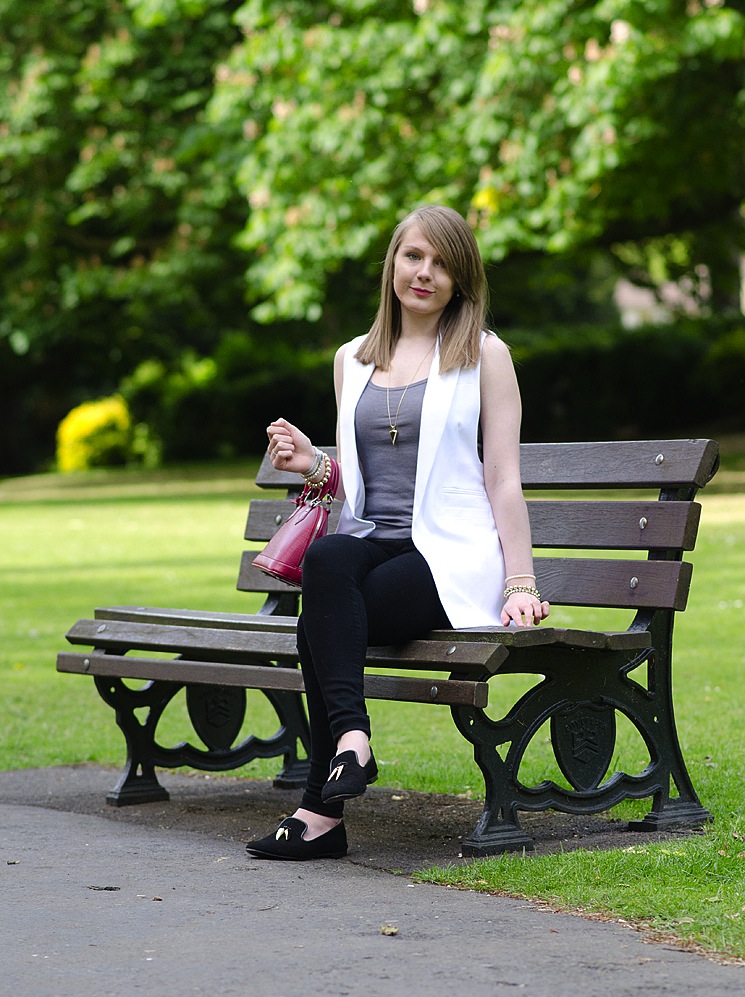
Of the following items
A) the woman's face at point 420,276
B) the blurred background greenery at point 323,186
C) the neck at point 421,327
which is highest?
the blurred background greenery at point 323,186

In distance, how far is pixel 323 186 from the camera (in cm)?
1897

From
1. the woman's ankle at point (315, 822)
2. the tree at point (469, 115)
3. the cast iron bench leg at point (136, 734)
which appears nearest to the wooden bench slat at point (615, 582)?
the woman's ankle at point (315, 822)

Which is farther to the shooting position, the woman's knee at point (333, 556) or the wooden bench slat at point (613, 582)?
the wooden bench slat at point (613, 582)

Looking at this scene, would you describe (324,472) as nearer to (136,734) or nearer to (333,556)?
(333,556)

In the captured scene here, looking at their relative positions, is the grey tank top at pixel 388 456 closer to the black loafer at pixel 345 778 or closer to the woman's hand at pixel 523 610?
the woman's hand at pixel 523 610

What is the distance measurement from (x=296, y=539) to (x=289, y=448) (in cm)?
26

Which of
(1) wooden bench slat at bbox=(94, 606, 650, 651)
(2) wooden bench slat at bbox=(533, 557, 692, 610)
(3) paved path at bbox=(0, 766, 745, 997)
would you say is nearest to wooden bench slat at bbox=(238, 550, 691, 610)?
(2) wooden bench slat at bbox=(533, 557, 692, 610)

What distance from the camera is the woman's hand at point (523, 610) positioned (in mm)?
4371

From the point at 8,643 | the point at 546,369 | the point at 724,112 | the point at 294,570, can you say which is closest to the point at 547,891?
the point at 294,570

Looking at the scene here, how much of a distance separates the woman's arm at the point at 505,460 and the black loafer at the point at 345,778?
58 cm

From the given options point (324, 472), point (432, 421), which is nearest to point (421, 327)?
point (432, 421)

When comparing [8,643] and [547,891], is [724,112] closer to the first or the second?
[8,643]

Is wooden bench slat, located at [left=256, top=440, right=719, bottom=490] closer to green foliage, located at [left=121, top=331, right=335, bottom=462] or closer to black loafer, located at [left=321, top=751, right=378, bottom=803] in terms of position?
black loafer, located at [left=321, top=751, right=378, bottom=803]

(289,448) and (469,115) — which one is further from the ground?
(469,115)
